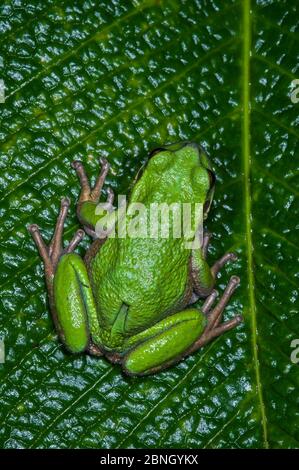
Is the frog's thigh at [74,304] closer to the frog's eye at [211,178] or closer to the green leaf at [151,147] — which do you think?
the green leaf at [151,147]

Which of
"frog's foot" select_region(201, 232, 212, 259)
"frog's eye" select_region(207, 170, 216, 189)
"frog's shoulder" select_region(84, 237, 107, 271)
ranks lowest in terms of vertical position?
"frog's foot" select_region(201, 232, 212, 259)

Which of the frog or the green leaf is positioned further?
the green leaf

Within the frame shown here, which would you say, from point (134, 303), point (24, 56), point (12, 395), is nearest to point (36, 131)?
point (24, 56)

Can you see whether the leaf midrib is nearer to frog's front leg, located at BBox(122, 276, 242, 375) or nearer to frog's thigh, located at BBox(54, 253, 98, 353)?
frog's front leg, located at BBox(122, 276, 242, 375)

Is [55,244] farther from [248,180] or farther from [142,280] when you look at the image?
[248,180]

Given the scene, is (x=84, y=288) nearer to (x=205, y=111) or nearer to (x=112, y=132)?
(x=112, y=132)

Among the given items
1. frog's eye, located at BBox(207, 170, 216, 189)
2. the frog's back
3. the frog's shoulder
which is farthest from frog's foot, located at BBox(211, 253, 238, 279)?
the frog's shoulder
